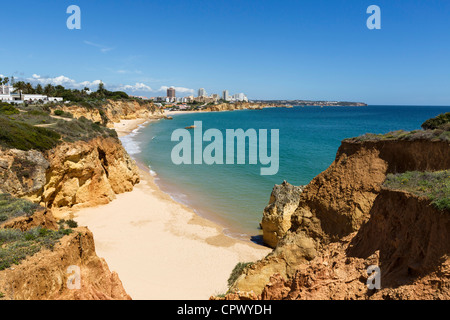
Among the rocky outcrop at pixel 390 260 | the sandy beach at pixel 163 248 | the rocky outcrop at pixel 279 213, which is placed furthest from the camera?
the rocky outcrop at pixel 279 213

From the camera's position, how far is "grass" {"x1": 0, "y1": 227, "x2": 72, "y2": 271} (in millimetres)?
7043

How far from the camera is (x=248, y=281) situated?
10.7 meters

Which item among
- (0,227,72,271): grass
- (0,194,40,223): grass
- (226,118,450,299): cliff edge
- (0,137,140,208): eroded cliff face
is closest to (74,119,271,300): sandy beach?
(0,137,140,208): eroded cliff face

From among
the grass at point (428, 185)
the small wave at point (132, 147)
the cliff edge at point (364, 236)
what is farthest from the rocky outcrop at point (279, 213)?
the small wave at point (132, 147)

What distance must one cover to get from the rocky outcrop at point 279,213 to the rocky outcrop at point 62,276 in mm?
10519

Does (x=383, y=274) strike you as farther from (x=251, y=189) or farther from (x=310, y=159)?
(x=310, y=159)

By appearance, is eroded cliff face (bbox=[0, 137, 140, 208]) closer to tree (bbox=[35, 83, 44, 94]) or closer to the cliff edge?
the cliff edge

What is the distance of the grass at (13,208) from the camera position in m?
9.42

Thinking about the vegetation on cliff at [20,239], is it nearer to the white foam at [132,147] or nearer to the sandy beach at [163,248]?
the sandy beach at [163,248]

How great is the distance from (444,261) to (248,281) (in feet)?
22.2

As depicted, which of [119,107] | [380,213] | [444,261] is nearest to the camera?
[444,261]

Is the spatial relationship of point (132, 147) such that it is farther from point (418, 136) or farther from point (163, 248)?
point (418, 136)

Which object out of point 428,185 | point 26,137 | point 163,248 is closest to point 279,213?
point 163,248
